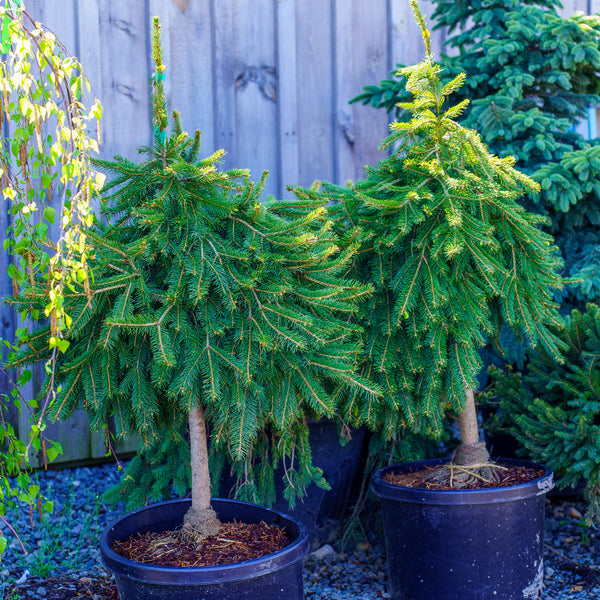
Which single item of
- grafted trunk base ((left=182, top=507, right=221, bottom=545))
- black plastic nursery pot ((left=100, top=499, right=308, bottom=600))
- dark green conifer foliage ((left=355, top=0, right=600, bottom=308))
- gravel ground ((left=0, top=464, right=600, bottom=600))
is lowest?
gravel ground ((left=0, top=464, right=600, bottom=600))

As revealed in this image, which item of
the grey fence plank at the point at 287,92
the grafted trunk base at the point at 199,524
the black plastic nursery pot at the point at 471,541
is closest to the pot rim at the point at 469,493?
the black plastic nursery pot at the point at 471,541

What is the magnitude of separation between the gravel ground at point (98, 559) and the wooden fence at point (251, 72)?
28 cm

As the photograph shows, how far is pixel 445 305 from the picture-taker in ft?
6.97

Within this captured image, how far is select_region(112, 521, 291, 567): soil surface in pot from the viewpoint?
70.0 inches

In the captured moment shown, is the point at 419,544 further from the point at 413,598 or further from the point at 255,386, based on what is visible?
the point at 255,386

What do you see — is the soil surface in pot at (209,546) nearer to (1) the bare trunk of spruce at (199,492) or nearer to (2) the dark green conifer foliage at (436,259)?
(1) the bare trunk of spruce at (199,492)

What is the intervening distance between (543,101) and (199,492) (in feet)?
8.64

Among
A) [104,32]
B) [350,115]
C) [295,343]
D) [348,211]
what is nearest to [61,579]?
[295,343]

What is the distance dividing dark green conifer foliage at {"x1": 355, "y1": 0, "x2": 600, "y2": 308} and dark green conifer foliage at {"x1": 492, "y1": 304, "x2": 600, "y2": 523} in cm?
36

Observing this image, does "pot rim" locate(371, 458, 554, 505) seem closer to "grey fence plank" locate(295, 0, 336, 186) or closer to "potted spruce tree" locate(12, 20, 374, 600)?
"potted spruce tree" locate(12, 20, 374, 600)

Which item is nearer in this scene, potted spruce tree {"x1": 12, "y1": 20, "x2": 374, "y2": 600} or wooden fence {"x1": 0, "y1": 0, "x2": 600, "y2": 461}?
potted spruce tree {"x1": 12, "y1": 20, "x2": 374, "y2": 600}

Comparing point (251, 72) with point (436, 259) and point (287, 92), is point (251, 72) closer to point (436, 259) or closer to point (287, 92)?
point (287, 92)

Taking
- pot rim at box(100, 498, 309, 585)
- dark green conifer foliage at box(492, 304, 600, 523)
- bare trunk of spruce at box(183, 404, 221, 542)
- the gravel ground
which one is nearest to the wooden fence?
the gravel ground

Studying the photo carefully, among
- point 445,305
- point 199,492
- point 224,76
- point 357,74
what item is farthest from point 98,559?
point 357,74
